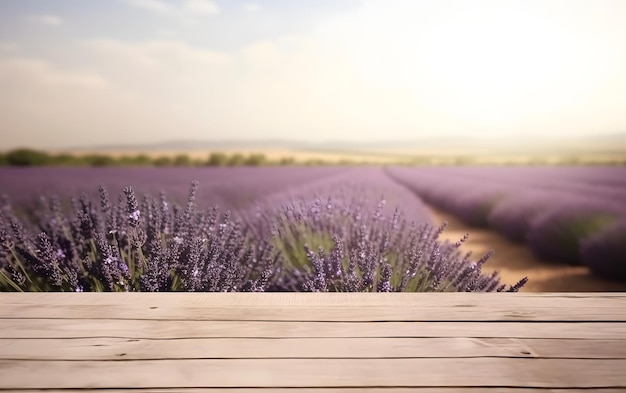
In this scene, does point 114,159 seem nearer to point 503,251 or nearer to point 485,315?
point 485,315

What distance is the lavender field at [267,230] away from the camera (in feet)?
6.24

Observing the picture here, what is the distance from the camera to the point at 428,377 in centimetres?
105

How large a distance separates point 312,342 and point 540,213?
6.67 ft

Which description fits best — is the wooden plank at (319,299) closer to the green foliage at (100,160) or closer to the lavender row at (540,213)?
the green foliage at (100,160)

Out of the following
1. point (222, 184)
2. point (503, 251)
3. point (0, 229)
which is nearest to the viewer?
point (0, 229)

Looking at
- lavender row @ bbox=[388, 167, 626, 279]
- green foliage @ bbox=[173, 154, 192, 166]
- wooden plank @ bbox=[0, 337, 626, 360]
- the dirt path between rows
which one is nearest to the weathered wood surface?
wooden plank @ bbox=[0, 337, 626, 360]

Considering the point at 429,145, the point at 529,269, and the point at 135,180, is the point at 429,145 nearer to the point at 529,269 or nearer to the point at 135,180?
the point at 529,269

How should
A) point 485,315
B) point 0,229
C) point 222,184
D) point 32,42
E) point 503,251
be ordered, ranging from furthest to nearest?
point 503,251, point 222,184, point 32,42, point 0,229, point 485,315

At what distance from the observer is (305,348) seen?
3.90 ft

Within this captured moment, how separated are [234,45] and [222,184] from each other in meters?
0.61

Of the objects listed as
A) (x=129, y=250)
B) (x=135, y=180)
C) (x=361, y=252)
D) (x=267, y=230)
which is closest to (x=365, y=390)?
(x=361, y=252)

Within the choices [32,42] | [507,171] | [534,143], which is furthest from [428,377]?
[32,42]

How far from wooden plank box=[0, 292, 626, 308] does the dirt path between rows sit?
1.74ft

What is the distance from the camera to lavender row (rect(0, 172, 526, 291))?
1875mm
